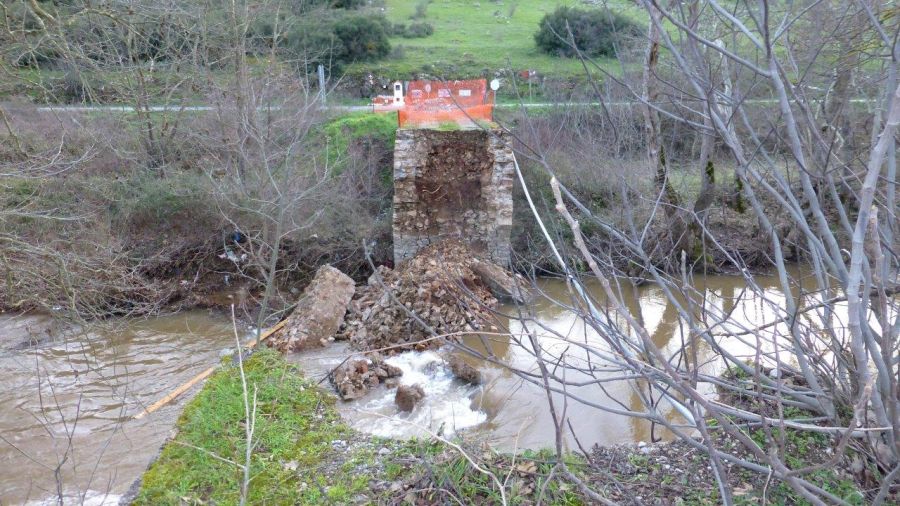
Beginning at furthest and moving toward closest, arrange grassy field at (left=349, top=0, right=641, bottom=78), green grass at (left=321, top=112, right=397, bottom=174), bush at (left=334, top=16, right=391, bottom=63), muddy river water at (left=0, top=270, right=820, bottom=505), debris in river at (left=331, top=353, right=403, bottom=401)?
grassy field at (left=349, top=0, right=641, bottom=78)
bush at (left=334, top=16, right=391, bottom=63)
green grass at (left=321, top=112, right=397, bottom=174)
debris in river at (left=331, top=353, right=403, bottom=401)
muddy river water at (left=0, top=270, right=820, bottom=505)

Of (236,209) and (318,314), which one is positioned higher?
(236,209)

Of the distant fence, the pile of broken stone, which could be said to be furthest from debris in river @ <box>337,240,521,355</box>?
the distant fence

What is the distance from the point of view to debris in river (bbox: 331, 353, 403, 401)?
777cm

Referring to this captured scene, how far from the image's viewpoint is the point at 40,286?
667cm

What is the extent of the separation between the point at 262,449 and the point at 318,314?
4.29 m

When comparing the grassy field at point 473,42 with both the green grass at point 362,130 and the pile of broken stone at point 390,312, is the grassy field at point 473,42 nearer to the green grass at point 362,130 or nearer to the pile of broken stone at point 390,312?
the green grass at point 362,130

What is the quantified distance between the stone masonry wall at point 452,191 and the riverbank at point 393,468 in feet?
20.3

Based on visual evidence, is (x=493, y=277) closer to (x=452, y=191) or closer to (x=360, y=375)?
(x=452, y=191)

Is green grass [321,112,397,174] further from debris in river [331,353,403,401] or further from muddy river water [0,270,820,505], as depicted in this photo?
debris in river [331,353,403,401]

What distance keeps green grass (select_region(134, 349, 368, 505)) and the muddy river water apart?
1.67 feet

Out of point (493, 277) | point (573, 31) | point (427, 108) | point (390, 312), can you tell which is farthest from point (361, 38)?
point (390, 312)

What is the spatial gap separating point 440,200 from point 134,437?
7.33 meters

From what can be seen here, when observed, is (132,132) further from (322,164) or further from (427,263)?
(427,263)

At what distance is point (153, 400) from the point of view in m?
8.15
